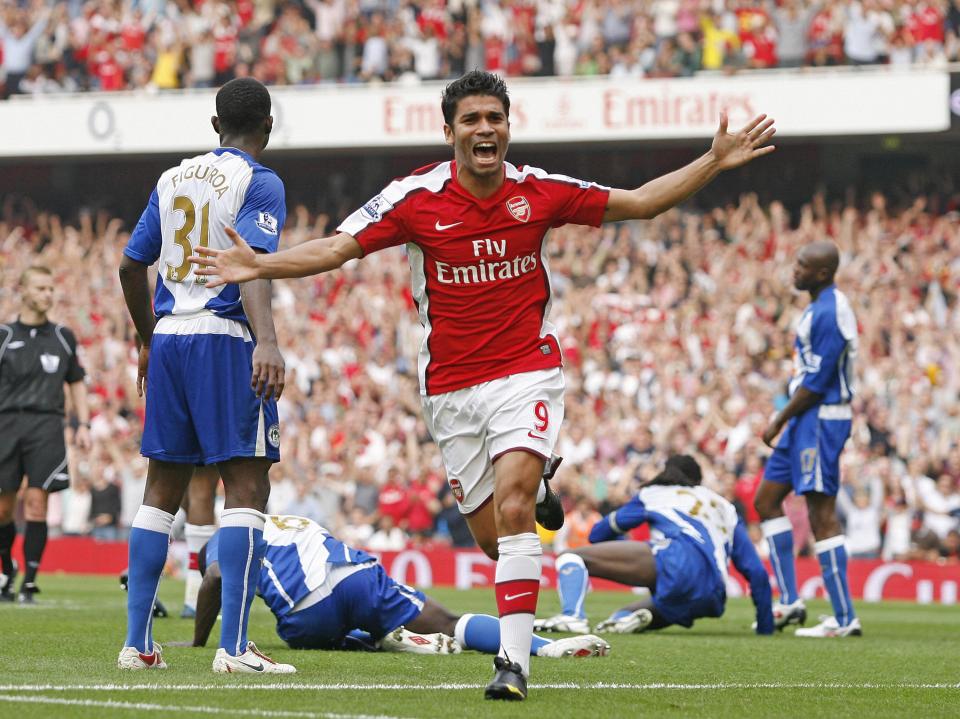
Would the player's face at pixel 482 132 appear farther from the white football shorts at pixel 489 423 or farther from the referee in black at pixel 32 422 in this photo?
the referee in black at pixel 32 422

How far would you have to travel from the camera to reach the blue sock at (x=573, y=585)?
10.3 metres

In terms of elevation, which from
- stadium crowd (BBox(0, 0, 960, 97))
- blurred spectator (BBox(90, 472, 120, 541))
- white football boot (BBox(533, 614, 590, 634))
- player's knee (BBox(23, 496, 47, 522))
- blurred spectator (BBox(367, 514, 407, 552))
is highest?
stadium crowd (BBox(0, 0, 960, 97))

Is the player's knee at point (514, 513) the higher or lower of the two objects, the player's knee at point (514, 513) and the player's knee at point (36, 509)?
the higher

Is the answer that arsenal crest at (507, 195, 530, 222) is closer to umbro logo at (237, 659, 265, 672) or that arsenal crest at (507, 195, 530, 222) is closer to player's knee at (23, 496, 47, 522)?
umbro logo at (237, 659, 265, 672)

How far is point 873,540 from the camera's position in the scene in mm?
19156

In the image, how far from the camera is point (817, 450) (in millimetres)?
11125

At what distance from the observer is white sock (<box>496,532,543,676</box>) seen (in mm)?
6086

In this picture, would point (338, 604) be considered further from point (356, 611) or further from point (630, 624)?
point (630, 624)

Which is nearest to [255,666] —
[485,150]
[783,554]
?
[485,150]

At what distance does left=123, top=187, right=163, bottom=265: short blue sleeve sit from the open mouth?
1.48 m

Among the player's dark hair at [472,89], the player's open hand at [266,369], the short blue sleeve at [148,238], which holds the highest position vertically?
the player's dark hair at [472,89]

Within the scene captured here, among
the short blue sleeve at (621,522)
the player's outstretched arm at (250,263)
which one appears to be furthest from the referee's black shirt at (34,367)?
the player's outstretched arm at (250,263)

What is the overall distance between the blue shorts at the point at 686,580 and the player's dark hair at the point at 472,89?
4.70 metres

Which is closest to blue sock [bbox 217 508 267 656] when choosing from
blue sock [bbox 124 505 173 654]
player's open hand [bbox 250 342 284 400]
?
blue sock [bbox 124 505 173 654]
